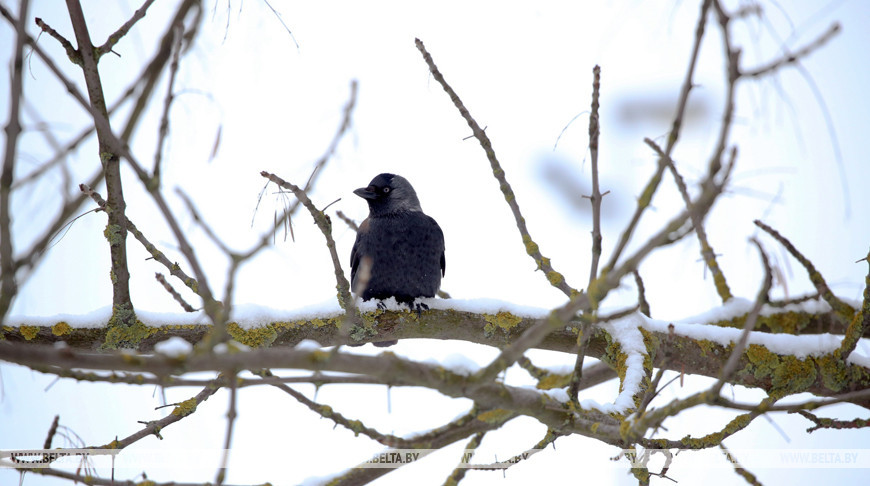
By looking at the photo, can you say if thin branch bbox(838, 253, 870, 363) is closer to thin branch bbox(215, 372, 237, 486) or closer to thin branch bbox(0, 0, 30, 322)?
thin branch bbox(215, 372, 237, 486)

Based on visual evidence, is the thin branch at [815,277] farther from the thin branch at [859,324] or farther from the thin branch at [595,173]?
the thin branch at [595,173]

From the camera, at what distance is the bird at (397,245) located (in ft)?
17.0

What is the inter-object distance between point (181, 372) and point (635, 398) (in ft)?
7.18

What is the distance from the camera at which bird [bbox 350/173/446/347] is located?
518 centimetres

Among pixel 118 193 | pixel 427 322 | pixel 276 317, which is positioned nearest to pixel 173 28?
pixel 118 193

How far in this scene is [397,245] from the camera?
5.46 metres

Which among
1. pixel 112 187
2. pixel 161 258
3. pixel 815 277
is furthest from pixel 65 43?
pixel 815 277

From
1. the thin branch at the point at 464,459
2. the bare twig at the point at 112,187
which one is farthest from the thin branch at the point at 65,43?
the thin branch at the point at 464,459

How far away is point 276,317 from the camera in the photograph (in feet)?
12.4

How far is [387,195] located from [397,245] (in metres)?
0.69

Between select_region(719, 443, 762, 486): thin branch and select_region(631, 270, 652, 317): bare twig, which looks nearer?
select_region(719, 443, 762, 486): thin branch

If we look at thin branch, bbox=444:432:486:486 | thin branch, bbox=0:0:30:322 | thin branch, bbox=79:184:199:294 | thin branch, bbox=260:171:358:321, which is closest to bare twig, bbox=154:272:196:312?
thin branch, bbox=79:184:199:294

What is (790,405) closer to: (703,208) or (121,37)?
(703,208)

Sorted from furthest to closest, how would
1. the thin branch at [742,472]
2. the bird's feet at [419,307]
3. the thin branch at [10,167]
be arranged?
the bird's feet at [419,307] < the thin branch at [742,472] < the thin branch at [10,167]
